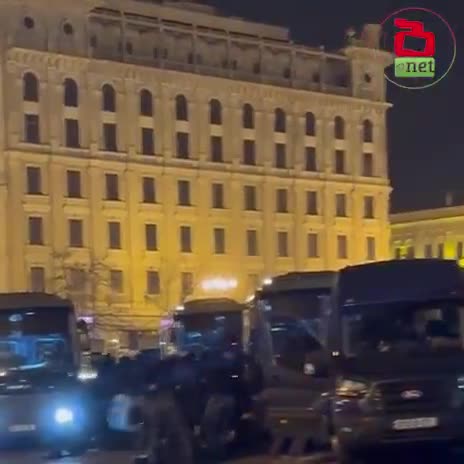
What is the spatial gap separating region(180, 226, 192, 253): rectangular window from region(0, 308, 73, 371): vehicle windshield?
2352 inches

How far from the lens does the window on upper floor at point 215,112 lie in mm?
82938

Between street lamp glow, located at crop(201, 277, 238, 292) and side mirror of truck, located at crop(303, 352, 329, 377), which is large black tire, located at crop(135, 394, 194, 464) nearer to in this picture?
side mirror of truck, located at crop(303, 352, 329, 377)

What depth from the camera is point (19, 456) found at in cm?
2172

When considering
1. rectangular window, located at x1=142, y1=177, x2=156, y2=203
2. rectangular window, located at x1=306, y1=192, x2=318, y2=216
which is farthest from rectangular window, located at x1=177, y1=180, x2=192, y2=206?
rectangular window, located at x1=306, y1=192, x2=318, y2=216

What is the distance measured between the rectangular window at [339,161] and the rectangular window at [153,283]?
17.2 metres

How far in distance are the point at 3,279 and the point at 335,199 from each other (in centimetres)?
2656

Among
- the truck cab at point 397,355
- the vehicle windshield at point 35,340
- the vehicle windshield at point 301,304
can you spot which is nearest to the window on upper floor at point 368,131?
the vehicle windshield at point 301,304

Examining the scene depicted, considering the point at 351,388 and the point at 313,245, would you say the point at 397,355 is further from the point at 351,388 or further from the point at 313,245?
the point at 313,245

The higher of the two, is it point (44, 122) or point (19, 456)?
point (44, 122)

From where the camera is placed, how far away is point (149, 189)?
264 ft

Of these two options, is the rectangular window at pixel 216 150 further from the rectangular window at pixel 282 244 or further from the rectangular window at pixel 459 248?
the rectangular window at pixel 459 248

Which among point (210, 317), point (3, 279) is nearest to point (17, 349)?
point (210, 317)

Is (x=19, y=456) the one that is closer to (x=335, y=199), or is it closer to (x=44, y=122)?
(x=44, y=122)

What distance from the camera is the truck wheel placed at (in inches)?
711
